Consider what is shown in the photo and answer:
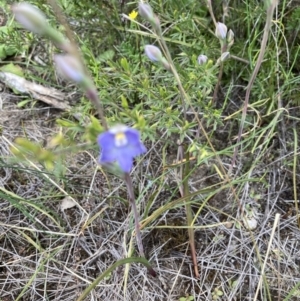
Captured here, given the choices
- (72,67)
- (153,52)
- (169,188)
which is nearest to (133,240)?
(169,188)

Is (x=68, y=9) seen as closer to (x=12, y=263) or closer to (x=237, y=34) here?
(x=237, y=34)

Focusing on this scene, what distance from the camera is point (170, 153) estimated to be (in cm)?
186

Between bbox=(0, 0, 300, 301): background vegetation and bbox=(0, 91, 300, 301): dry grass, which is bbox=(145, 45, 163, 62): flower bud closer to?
bbox=(0, 0, 300, 301): background vegetation

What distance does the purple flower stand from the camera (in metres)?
0.98

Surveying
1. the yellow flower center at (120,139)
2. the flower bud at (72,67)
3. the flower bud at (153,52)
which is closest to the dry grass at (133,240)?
the flower bud at (153,52)

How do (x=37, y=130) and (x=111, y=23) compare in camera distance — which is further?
(x=37, y=130)

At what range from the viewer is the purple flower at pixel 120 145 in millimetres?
977

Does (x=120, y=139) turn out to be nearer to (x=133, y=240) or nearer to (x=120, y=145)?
(x=120, y=145)

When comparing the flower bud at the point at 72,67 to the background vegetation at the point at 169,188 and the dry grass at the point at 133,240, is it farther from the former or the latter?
the dry grass at the point at 133,240

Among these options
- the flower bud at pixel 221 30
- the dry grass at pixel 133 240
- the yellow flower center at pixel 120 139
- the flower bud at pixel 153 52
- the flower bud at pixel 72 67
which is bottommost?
the dry grass at pixel 133 240

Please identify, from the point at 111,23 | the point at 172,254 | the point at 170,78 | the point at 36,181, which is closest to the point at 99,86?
the point at 170,78

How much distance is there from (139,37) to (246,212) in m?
0.79

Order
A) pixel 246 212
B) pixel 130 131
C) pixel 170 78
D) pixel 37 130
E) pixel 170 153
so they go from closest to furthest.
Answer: pixel 130 131 < pixel 170 78 < pixel 246 212 < pixel 170 153 < pixel 37 130

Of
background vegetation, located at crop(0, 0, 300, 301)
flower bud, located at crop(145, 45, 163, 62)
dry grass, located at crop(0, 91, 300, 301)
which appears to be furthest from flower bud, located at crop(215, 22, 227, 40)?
dry grass, located at crop(0, 91, 300, 301)
